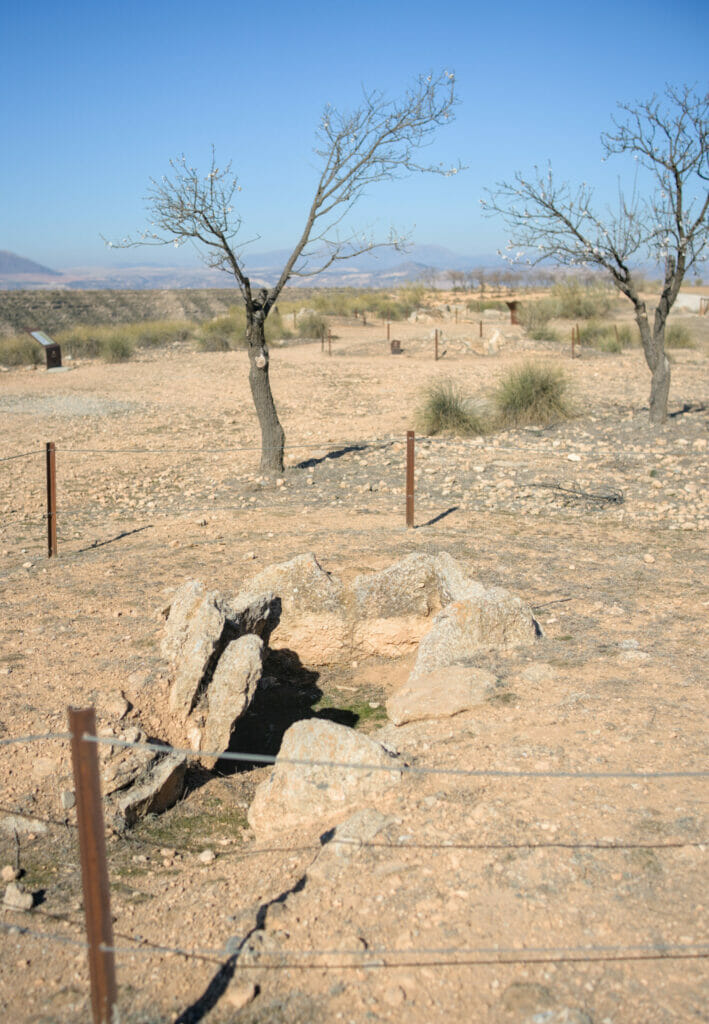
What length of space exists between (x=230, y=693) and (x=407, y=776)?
54.5 inches

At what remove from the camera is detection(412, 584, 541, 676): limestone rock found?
592 centimetres

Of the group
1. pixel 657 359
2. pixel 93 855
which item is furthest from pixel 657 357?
pixel 93 855

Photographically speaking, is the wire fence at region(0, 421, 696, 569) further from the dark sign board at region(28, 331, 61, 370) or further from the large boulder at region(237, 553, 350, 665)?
the dark sign board at region(28, 331, 61, 370)

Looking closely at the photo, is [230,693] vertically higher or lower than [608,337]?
lower

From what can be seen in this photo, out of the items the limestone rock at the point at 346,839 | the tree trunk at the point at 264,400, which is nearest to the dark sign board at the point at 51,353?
the tree trunk at the point at 264,400

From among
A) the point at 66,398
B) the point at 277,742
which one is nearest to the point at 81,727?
the point at 277,742

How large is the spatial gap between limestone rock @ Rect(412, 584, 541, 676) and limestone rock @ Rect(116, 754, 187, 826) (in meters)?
1.67

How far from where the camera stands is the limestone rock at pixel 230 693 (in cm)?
534

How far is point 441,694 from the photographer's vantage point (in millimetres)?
5355

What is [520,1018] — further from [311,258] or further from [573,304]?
[573,304]

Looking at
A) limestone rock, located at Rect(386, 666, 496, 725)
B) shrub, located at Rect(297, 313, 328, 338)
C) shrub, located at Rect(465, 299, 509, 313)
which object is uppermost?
shrub, located at Rect(465, 299, 509, 313)

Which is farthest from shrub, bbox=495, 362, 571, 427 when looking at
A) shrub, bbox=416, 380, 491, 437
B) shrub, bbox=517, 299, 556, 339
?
shrub, bbox=517, 299, 556, 339

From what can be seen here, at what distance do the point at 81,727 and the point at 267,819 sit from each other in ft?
7.04

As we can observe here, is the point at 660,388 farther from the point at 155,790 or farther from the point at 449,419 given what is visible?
the point at 155,790
